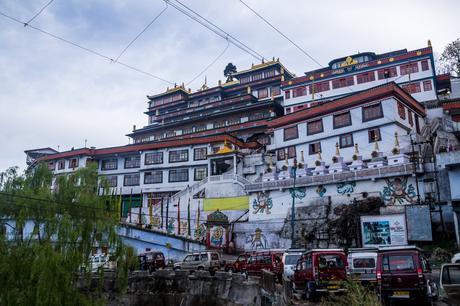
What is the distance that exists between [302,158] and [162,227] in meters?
16.8

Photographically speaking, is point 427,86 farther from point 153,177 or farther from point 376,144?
point 153,177

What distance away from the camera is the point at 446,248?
23.4 m

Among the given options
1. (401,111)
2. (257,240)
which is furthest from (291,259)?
(401,111)

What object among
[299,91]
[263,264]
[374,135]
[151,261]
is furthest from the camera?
[299,91]

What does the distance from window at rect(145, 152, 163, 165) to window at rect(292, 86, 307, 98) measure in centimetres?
2037

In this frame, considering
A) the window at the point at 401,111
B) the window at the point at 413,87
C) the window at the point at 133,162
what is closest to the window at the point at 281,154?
the window at the point at 401,111

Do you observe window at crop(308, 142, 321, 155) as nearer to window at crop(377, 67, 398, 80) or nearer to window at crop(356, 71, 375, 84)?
window at crop(356, 71, 375, 84)

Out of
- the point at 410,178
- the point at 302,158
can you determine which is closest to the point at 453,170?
the point at 410,178

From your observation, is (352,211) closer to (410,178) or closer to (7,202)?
(410,178)

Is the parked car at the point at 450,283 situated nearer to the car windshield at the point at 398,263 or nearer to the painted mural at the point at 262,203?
the car windshield at the point at 398,263

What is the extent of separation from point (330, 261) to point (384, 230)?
1232 cm

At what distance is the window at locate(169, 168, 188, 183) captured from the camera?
48375 mm

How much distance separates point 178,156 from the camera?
163 feet

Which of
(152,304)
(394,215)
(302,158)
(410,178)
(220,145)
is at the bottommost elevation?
(152,304)
